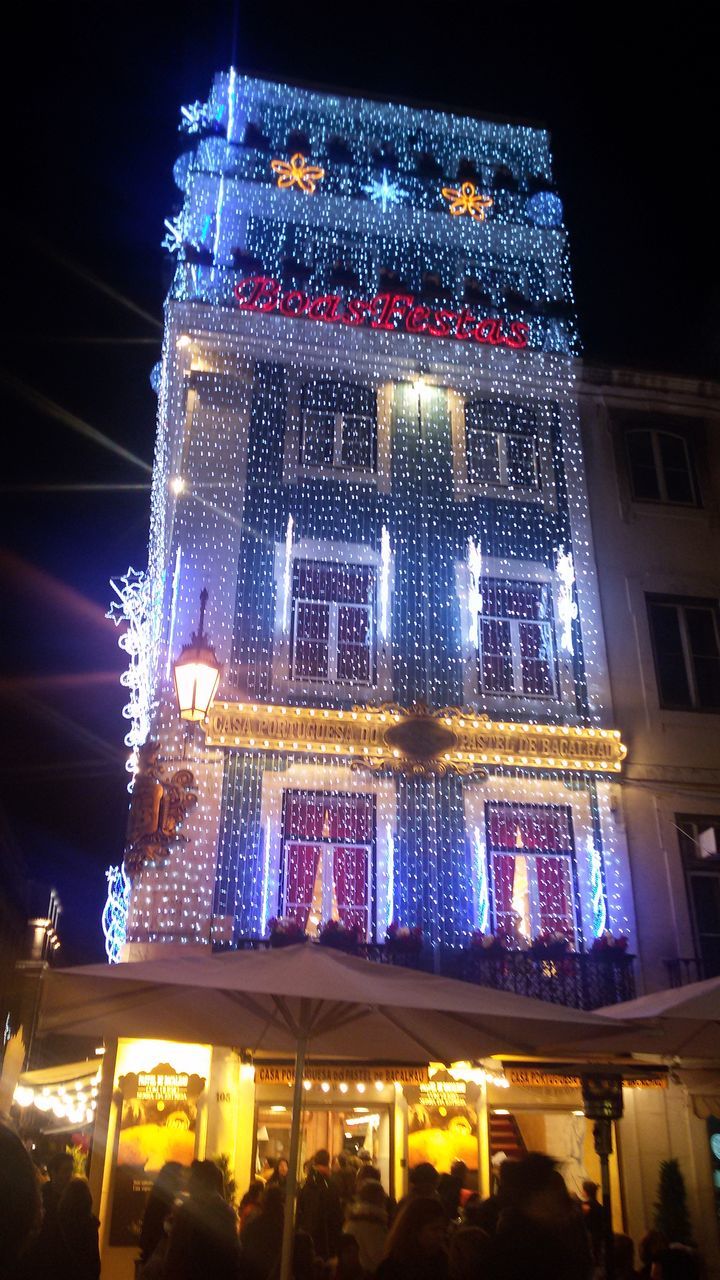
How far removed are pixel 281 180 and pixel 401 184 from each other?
7.99ft

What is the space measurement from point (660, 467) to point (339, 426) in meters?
5.91

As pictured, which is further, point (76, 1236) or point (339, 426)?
point (339, 426)

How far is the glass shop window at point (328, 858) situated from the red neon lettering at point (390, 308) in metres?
8.40

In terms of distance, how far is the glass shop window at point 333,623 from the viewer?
15.8 metres

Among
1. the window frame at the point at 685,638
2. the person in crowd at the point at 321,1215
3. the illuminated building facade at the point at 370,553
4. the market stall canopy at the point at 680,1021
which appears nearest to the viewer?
the market stall canopy at the point at 680,1021

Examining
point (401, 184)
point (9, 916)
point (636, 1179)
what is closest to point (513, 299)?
point (401, 184)

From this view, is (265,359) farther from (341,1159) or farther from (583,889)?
(341,1159)

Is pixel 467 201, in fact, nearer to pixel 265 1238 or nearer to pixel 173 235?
pixel 173 235

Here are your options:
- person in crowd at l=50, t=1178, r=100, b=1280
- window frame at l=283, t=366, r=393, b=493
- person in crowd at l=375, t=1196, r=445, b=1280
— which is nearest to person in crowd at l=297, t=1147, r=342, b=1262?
person in crowd at l=50, t=1178, r=100, b=1280

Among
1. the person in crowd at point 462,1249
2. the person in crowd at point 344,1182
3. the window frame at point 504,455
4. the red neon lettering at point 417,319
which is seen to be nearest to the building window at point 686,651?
the window frame at point 504,455

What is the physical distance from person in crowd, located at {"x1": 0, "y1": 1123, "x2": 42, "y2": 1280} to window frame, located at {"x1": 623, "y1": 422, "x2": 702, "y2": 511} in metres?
16.3

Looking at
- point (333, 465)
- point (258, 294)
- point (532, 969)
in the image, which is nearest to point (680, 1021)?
point (532, 969)

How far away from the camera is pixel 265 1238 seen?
749 centimetres

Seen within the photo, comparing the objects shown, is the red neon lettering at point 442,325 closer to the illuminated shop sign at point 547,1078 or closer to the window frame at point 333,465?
the window frame at point 333,465
